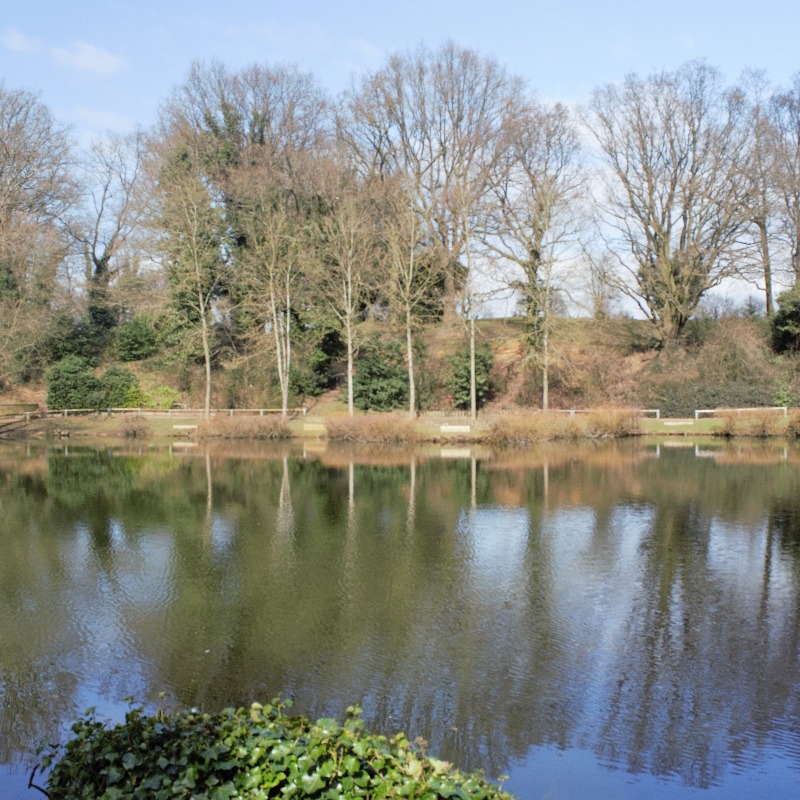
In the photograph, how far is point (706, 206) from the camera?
133 feet

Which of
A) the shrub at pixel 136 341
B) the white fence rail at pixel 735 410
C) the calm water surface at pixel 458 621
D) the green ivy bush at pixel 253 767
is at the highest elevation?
the shrub at pixel 136 341

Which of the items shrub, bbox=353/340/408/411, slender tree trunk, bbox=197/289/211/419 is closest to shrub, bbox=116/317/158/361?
slender tree trunk, bbox=197/289/211/419

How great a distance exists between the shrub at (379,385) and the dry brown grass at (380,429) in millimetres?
5256

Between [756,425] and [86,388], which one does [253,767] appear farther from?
[86,388]

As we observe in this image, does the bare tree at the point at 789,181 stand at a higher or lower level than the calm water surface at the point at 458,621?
higher

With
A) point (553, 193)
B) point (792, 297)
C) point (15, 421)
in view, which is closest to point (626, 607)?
point (553, 193)

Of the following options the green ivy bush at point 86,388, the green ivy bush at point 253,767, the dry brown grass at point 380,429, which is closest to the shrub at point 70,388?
the green ivy bush at point 86,388

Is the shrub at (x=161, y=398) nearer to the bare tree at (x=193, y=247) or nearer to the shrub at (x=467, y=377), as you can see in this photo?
the bare tree at (x=193, y=247)

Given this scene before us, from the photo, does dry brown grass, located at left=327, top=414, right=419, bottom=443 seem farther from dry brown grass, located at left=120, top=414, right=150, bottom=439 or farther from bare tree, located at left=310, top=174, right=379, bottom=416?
dry brown grass, located at left=120, top=414, right=150, bottom=439

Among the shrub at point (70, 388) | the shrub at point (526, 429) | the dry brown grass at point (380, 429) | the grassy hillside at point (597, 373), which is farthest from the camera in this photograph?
the shrub at point (70, 388)

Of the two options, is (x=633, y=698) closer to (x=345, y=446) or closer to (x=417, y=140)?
(x=345, y=446)

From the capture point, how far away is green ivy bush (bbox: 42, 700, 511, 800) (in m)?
3.87

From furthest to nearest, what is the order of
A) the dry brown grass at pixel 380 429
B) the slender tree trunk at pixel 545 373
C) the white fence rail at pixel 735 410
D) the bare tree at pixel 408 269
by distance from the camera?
the slender tree trunk at pixel 545 373
the bare tree at pixel 408 269
the white fence rail at pixel 735 410
the dry brown grass at pixel 380 429

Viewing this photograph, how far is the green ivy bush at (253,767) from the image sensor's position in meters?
3.87
